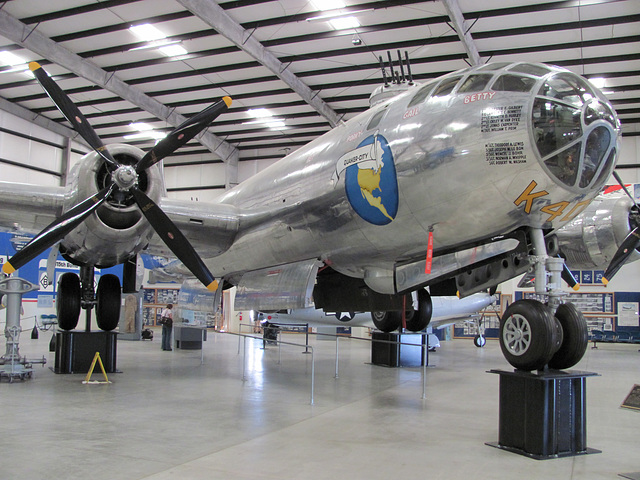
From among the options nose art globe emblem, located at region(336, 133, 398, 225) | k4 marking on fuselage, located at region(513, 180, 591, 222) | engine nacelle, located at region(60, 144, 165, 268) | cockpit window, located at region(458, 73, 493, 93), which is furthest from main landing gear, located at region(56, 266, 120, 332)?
k4 marking on fuselage, located at region(513, 180, 591, 222)

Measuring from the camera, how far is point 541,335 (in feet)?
19.2

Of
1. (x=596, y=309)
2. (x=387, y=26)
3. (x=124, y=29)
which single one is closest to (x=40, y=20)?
(x=124, y=29)

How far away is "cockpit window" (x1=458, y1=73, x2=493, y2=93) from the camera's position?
6.52 meters

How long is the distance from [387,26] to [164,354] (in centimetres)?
1348

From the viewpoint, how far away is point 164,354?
18.0m

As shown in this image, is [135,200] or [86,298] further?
[86,298]

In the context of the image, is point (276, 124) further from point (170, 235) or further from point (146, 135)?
point (170, 235)

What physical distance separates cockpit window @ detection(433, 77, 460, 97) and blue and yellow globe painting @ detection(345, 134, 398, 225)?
94 centimetres

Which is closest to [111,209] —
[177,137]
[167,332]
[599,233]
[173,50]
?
[177,137]


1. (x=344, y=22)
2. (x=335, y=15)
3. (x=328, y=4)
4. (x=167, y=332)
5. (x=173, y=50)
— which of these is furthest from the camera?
(x=173, y=50)

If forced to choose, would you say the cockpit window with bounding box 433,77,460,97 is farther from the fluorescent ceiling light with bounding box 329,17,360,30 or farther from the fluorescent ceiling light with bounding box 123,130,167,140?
the fluorescent ceiling light with bounding box 123,130,167,140

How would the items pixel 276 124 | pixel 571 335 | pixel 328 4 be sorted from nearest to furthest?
pixel 571 335
pixel 328 4
pixel 276 124

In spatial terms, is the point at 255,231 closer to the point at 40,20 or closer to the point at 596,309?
the point at 40,20

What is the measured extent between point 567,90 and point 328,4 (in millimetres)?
13249
